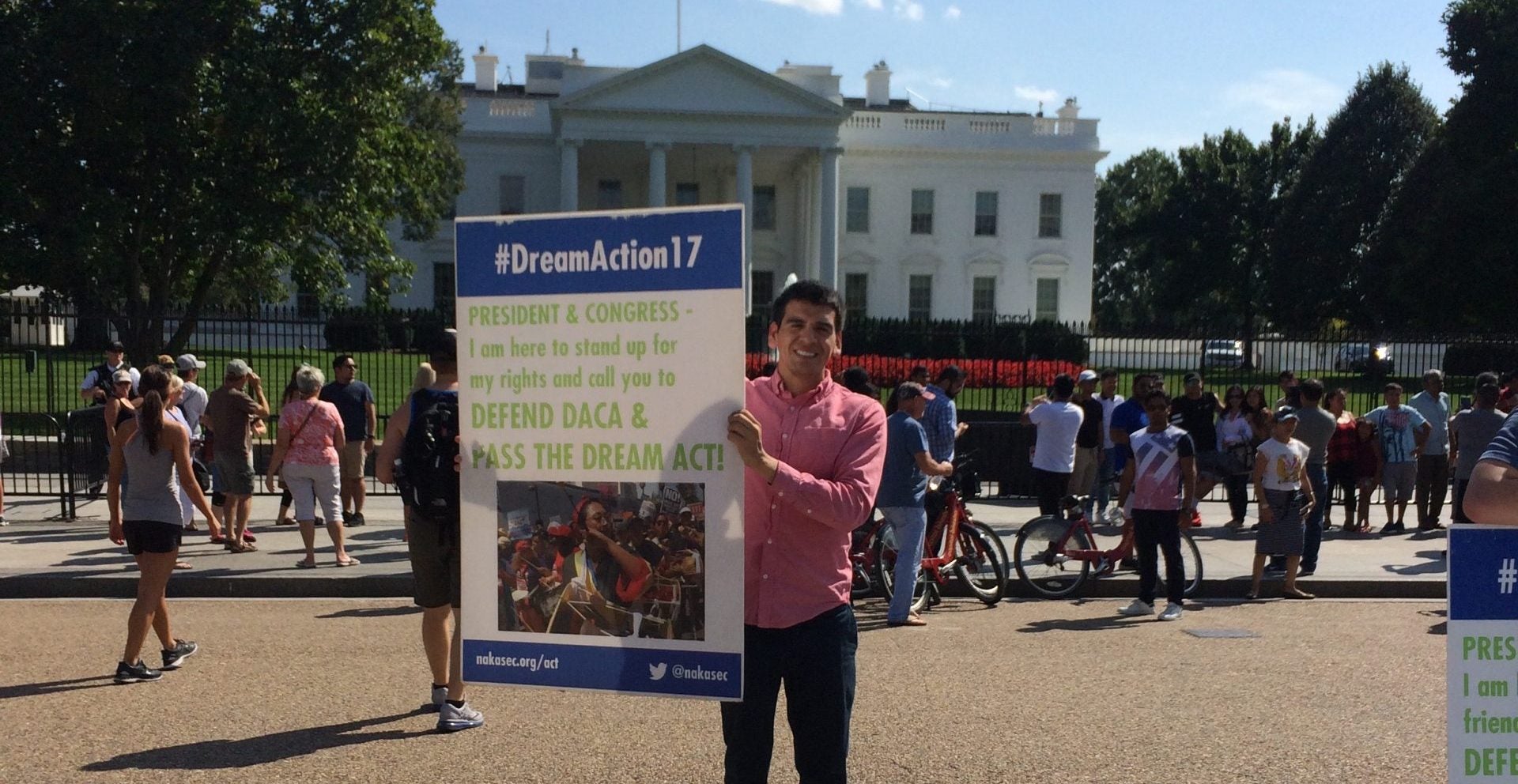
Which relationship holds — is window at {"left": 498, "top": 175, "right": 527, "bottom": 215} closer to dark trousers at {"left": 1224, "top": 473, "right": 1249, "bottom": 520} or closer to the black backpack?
dark trousers at {"left": 1224, "top": 473, "right": 1249, "bottom": 520}

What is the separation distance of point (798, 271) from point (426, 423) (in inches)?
1910

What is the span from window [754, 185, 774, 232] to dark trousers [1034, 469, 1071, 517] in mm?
43436

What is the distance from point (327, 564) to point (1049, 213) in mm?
49584

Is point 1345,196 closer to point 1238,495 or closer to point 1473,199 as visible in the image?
point 1473,199

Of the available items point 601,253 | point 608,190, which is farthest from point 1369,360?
point 608,190

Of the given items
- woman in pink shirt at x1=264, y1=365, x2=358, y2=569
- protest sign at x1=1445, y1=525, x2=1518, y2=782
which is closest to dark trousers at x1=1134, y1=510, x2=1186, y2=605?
protest sign at x1=1445, y1=525, x2=1518, y2=782

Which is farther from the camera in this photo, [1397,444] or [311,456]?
[1397,444]

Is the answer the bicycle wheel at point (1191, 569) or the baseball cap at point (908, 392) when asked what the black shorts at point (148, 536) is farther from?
the bicycle wheel at point (1191, 569)

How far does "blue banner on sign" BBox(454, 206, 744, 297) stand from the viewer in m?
3.34

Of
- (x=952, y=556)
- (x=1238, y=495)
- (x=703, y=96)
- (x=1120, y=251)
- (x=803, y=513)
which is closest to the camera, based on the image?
(x=803, y=513)

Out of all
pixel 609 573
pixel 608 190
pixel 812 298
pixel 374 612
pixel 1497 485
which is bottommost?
pixel 374 612

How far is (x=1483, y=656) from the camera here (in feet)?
10.4

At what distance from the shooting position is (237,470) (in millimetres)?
11211

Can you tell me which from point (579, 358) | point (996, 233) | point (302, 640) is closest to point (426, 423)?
point (579, 358)
